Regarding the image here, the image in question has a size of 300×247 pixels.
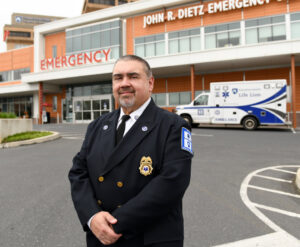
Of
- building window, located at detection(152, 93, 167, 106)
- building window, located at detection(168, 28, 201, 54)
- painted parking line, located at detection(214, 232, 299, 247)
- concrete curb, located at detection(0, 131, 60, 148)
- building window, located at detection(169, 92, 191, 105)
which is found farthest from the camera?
building window, located at detection(152, 93, 167, 106)

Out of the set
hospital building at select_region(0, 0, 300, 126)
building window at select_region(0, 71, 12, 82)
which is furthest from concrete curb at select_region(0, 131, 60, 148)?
building window at select_region(0, 71, 12, 82)

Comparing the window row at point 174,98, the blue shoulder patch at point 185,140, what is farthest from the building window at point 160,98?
the blue shoulder patch at point 185,140

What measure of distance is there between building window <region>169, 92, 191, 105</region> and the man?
18.8m

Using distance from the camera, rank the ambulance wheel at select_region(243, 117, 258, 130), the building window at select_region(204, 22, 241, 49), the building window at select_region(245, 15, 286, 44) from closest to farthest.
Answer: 1. the ambulance wheel at select_region(243, 117, 258, 130)
2. the building window at select_region(245, 15, 286, 44)
3. the building window at select_region(204, 22, 241, 49)

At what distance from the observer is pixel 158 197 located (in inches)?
51.2

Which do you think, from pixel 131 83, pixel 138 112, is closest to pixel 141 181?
pixel 138 112

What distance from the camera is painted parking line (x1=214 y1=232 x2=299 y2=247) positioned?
7.36 ft

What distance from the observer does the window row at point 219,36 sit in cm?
1694

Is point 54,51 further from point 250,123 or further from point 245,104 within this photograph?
point 250,123

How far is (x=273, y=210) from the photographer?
3.04m

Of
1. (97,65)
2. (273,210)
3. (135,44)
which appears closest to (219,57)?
(135,44)

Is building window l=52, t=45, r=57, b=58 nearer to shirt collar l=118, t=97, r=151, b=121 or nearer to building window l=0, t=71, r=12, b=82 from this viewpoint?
building window l=0, t=71, r=12, b=82

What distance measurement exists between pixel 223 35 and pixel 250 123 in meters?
8.96

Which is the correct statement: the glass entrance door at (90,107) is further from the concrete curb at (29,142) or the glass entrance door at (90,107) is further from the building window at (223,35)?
the concrete curb at (29,142)
